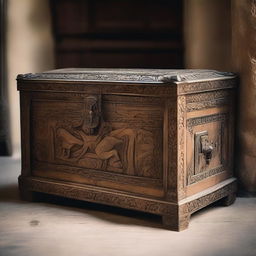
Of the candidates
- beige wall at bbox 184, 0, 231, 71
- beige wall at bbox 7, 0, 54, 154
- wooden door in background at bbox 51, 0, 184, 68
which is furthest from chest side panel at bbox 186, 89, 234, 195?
beige wall at bbox 7, 0, 54, 154

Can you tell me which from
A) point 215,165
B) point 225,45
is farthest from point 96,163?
point 225,45

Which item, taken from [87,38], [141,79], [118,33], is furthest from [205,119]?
[87,38]

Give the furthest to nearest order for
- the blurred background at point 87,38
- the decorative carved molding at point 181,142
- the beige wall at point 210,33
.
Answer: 1. the blurred background at point 87,38
2. the beige wall at point 210,33
3. the decorative carved molding at point 181,142

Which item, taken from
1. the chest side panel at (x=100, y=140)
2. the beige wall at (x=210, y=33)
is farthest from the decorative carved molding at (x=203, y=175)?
the beige wall at (x=210, y=33)

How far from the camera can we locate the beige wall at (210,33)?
3.18 m

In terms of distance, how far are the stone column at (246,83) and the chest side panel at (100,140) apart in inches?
23.2

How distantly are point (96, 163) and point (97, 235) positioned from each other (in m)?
0.41

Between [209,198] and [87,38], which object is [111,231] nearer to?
[209,198]

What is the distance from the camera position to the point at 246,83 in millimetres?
2717

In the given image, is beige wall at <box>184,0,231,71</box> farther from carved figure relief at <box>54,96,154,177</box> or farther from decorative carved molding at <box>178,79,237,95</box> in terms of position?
carved figure relief at <box>54,96,154,177</box>

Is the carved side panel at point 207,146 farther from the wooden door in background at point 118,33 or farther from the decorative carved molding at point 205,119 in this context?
the wooden door in background at point 118,33

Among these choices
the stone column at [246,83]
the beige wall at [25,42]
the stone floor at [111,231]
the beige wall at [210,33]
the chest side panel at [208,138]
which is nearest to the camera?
the stone floor at [111,231]

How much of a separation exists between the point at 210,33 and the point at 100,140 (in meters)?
1.09

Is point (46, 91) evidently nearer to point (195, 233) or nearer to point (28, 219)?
point (28, 219)
